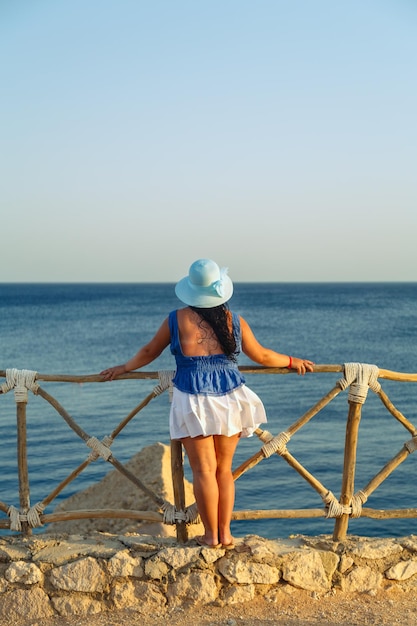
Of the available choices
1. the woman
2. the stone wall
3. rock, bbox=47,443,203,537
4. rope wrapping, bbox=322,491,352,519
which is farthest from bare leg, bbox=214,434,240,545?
rock, bbox=47,443,203,537

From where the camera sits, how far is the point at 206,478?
13.9 ft

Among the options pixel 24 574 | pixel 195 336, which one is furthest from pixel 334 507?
pixel 24 574

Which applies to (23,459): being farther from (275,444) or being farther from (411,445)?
(411,445)

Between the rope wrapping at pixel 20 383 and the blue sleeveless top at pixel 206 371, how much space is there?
3.54 ft

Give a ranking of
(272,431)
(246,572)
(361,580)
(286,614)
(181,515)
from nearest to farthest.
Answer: (286,614) < (246,572) < (361,580) < (181,515) < (272,431)

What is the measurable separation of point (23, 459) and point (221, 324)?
166 cm

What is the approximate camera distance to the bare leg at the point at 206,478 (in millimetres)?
4219

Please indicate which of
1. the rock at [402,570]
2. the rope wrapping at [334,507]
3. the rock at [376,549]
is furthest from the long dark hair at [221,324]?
the rock at [402,570]

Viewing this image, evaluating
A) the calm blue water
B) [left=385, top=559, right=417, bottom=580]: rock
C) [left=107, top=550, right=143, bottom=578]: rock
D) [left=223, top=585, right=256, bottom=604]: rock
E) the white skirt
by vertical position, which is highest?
the white skirt

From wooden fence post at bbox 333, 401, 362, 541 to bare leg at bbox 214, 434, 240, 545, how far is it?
77 centimetres

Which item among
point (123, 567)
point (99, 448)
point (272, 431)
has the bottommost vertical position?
point (272, 431)

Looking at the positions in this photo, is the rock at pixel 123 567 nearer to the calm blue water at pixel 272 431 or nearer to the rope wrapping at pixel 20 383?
the rope wrapping at pixel 20 383

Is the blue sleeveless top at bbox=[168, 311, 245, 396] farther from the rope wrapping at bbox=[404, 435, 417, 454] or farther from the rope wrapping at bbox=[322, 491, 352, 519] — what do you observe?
the rope wrapping at bbox=[404, 435, 417, 454]

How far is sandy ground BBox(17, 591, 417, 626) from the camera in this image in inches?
158
